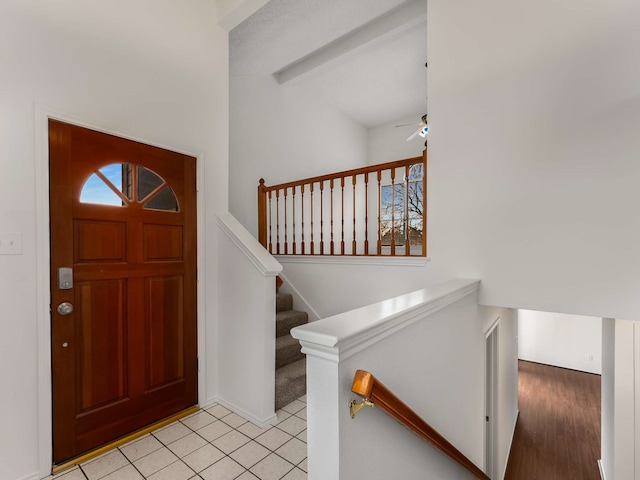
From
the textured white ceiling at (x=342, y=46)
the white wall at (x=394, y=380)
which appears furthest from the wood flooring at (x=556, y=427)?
the textured white ceiling at (x=342, y=46)

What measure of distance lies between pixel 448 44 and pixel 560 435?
5.83 m

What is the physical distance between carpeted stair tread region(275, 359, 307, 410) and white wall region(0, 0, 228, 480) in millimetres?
1502

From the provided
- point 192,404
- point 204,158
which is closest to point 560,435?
point 192,404

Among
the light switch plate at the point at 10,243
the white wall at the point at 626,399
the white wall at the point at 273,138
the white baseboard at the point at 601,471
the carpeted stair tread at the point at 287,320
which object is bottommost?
the white baseboard at the point at 601,471

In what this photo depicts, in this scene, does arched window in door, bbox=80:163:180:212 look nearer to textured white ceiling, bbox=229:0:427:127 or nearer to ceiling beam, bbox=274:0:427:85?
textured white ceiling, bbox=229:0:427:127

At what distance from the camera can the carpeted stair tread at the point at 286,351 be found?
→ 9.25ft

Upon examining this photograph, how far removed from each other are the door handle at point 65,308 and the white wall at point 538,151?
104 inches

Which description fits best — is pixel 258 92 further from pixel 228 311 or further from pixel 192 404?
pixel 192 404

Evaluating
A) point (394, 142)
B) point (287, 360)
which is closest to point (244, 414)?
point (287, 360)

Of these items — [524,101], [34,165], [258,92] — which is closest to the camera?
[34,165]

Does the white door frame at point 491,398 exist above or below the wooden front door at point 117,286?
below

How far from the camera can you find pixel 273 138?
4527 millimetres

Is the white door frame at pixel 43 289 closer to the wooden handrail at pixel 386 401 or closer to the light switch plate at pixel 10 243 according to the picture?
the light switch plate at pixel 10 243

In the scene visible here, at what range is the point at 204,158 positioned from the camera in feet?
8.83
